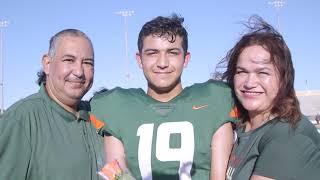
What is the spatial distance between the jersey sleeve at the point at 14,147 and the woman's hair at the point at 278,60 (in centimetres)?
159

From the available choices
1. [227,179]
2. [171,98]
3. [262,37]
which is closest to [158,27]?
[171,98]

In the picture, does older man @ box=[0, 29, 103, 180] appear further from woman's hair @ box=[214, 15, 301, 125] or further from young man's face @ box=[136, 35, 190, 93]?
woman's hair @ box=[214, 15, 301, 125]

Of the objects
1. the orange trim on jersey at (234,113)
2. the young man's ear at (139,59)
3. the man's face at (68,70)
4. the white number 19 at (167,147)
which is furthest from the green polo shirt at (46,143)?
the orange trim on jersey at (234,113)

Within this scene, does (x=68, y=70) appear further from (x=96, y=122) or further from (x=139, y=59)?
(x=139, y=59)

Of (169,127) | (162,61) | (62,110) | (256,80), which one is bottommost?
(169,127)

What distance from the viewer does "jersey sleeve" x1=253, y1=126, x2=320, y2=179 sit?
7.21 ft

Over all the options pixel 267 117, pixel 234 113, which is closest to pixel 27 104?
pixel 234 113

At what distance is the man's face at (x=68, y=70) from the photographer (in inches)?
121

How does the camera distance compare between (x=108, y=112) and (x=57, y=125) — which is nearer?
(x=57, y=125)

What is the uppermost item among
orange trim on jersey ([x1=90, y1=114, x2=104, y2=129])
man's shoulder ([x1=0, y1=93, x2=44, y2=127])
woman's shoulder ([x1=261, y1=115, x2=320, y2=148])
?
man's shoulder ([x1=0, y1=93, x2=44, y2=127])

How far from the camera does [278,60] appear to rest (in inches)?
104

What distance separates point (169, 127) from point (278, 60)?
3.08 ft

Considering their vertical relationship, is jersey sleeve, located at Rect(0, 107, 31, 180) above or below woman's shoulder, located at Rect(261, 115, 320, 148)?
below

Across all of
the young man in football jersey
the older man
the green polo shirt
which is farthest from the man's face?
the young man in football jersey
